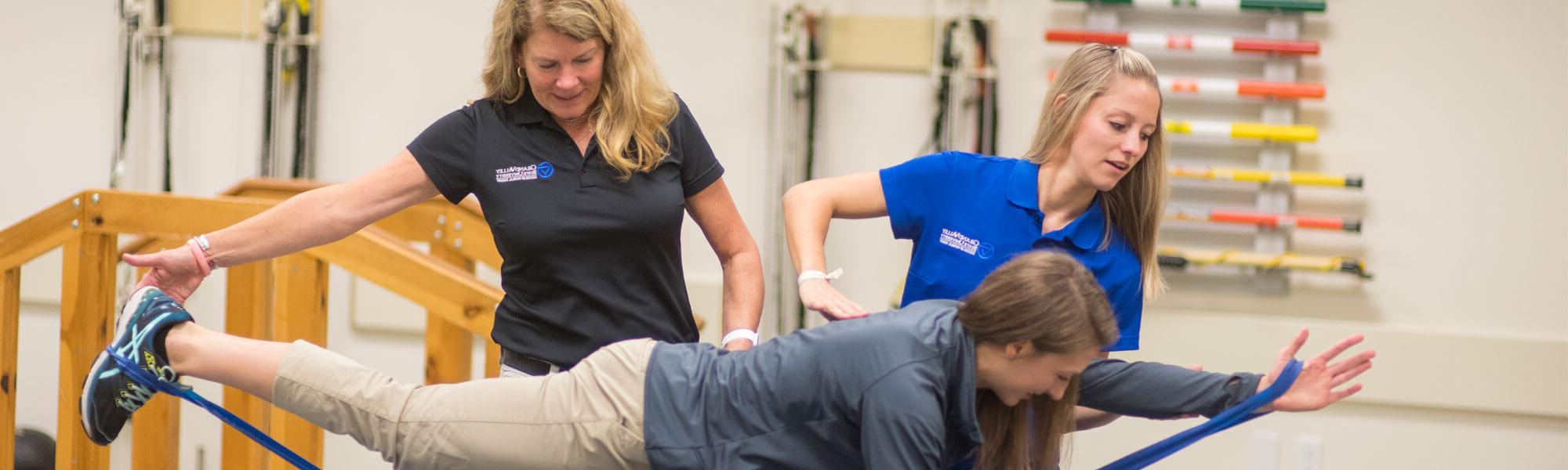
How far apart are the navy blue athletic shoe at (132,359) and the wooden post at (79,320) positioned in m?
0.87

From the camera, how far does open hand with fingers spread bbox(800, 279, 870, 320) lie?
1933 mm

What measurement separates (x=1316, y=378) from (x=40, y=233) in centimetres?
262

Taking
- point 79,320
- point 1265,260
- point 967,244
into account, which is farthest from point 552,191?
point 1265,260

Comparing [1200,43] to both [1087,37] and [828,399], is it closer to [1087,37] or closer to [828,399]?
[1087,37]

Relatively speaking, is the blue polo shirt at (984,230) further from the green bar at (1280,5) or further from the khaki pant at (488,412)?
the green bar at (1280,5)

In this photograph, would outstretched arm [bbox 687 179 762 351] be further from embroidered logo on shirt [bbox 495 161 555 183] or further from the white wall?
the white wall

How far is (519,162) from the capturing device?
1.96 meters

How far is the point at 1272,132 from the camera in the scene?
11.7ft

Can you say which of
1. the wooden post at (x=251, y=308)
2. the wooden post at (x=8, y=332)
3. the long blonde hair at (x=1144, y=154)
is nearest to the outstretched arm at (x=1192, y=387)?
the long blonde hair at (x=1144, y=154)

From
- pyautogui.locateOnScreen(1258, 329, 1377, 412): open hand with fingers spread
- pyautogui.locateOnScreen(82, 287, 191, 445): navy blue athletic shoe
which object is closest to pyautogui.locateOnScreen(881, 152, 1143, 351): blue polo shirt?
pyautogui.locateOnScreen(1258, 329, 1377, 412): open hand with fingers spread

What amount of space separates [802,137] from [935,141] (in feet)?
1.33

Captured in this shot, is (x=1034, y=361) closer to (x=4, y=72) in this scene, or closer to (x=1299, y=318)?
(x=1299, y=318)

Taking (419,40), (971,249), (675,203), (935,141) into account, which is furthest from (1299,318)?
(419,40)

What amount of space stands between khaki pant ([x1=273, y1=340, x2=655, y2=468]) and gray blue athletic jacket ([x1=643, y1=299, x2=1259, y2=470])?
2.1 inches
